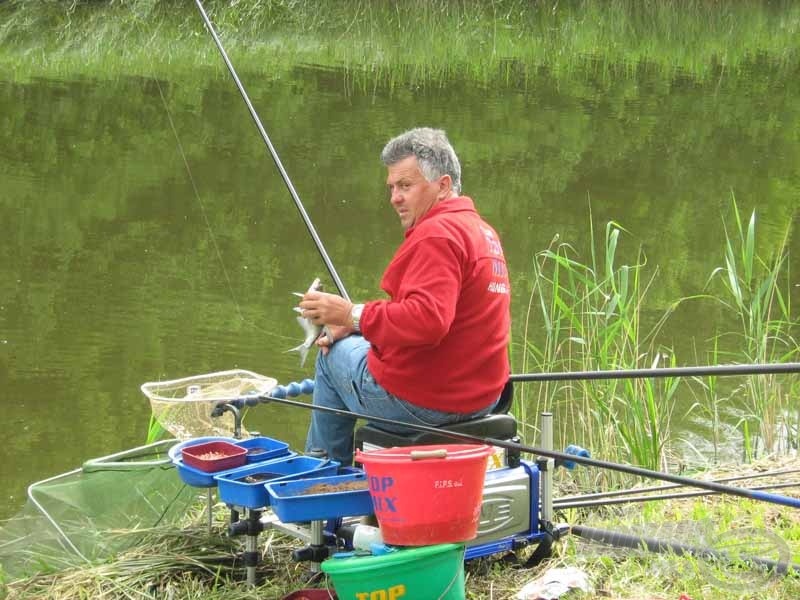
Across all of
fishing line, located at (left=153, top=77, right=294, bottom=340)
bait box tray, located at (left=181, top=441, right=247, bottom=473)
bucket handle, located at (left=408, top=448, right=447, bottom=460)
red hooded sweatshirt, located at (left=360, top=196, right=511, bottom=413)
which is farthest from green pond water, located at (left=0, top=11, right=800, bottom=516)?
bucket handle, located at (left=408, top=448, right=447, bottom=460)

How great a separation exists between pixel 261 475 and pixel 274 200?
196 inches

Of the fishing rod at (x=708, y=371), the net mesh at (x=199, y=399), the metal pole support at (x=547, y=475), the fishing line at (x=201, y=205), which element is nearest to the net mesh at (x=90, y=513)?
the net mesh at (x=199, y=399)

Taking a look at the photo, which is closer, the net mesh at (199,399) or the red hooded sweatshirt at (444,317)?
the red hooded sweatshirt at (444,317)

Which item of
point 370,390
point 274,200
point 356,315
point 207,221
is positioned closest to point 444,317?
point 356,315

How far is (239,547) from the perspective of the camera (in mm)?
3090

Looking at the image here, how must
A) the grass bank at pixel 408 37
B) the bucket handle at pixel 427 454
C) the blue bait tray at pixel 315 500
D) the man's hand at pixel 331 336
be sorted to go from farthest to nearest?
the grass bank at pixel 408 37 < the man's hand at pixel 331 336 < the blue bait tray at pixel 315 500 < the bucket handle at pixel 427 454

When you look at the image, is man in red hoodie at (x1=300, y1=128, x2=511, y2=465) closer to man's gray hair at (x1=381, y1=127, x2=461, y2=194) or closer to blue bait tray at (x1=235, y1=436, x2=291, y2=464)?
man's gray hair at (x1=381, y1=127, x2=461, y2=194)

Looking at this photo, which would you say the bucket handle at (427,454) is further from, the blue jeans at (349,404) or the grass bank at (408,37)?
the grass bank at (408,37)

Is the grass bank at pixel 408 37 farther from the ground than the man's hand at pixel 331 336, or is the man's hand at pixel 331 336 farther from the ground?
the grass bank at pixel 408 37

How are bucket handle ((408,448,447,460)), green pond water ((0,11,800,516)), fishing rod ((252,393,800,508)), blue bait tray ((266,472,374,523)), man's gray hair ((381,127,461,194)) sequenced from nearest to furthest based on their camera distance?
fishing rod ((252,393,800,508))
bucket handle ((408,448,447,460))
blue bait tray ((266,472,374,523))
man's gray hair ((381,127,461,194))
green pond water ((0,11,800,516))

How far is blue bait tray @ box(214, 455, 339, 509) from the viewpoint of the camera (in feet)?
8.85

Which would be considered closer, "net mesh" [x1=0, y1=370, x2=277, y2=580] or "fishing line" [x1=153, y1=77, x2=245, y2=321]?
"net mesh" [x1=0, y1=370, x2=277, y2=580]

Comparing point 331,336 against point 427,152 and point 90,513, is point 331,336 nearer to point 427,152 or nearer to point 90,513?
point 427,152

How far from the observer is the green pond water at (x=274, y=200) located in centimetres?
510
